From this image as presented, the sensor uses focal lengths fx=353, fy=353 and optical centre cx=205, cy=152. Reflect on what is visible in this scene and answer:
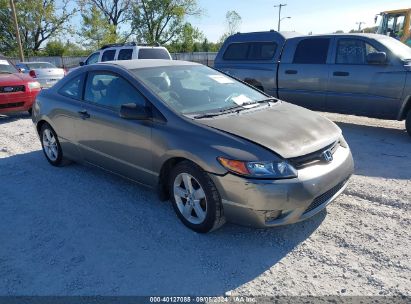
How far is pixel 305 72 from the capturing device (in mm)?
7383

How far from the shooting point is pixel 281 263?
9.41 feet

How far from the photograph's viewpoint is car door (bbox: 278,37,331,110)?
284 inches

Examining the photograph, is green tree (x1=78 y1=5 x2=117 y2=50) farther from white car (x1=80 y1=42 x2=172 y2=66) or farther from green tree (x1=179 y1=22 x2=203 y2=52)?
white car (x1=80 y1=42 x2=172 y2=66)

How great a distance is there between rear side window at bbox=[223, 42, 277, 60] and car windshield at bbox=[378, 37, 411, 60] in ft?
7.43

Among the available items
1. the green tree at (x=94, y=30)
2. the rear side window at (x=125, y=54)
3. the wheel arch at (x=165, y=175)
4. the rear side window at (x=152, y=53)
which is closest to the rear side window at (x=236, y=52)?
the rear side window at (x=152, y=53)

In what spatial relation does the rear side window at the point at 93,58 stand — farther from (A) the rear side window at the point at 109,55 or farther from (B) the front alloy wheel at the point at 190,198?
(B) the front alloy wheel at the point at 190,198

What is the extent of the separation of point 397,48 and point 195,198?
215 inches

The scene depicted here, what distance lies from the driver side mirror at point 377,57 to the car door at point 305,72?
0.91m

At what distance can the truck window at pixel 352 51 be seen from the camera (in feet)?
22.0

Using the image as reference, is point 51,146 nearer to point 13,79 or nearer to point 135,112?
point 135,112

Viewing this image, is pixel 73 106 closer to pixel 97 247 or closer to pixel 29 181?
pixel 29 181

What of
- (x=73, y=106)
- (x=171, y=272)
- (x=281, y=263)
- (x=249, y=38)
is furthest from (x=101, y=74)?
(x=249, y=38)

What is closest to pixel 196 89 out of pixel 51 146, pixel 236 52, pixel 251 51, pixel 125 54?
pixel 51 146

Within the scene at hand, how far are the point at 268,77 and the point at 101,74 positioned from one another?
15.1ft
